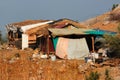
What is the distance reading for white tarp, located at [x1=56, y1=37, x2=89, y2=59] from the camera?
24922 mm

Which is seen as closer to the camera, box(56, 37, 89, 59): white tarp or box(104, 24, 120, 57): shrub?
box(104, 24, 120, 57): shrub

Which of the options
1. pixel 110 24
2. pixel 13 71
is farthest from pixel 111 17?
pixel 13 71

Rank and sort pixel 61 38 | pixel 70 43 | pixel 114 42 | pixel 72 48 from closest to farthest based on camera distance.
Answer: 1. pixel 114 42
2. pixel 72 48
3. pixel 70 43
4. pixel 61 38

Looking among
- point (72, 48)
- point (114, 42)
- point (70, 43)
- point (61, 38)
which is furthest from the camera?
point (61, 38)

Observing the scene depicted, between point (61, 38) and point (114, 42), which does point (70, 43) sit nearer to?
point (61, 38)

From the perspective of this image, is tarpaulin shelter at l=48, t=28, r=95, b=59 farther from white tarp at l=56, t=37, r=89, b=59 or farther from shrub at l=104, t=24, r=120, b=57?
shrub at l=104, t=24, r=120, b=57

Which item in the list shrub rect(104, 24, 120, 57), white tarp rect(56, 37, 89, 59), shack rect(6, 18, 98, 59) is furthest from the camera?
shack rect(6, 18, 98, 59)

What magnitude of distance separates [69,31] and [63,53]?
2.17m

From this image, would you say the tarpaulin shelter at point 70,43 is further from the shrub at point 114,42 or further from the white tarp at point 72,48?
the shrub at point 114,42

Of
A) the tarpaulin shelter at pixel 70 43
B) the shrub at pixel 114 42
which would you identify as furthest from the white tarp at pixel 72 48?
the shrub at pixel 114 42

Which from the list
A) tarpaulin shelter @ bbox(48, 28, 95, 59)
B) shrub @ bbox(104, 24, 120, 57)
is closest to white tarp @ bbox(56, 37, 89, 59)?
tarpaulin shelter @ bbox(48, 28, 95, 59)

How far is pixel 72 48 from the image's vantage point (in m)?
25.1

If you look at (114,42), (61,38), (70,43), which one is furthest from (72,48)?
(114,42)

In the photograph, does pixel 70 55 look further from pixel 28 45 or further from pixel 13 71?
pixel 13 71
